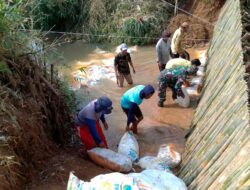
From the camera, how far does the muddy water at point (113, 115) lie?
5703mm

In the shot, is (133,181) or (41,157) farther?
(41,157)

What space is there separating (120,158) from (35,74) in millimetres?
1703

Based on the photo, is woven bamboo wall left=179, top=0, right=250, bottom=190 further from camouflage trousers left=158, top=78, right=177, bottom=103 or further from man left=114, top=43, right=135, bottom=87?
man left=114, top=43, right=135, bottom=87

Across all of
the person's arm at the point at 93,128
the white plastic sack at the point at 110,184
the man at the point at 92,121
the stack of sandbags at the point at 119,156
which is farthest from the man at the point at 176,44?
the white plastic sack at the point at 110,184

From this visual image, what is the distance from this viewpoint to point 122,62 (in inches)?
346

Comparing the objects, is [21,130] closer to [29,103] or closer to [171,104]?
[29,103]

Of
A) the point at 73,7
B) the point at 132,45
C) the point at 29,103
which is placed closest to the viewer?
the point at 29,103

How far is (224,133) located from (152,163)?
1.88m

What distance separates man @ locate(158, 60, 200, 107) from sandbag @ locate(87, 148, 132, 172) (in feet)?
7.36

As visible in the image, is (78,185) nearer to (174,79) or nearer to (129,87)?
(174,79)

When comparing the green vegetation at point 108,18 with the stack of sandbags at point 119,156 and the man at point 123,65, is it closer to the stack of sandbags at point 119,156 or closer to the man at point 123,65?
the man at point 123,65

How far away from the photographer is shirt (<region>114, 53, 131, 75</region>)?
8.67 m

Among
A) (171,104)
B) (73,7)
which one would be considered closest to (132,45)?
(73,7)

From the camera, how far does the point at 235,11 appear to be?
675 centimetres
